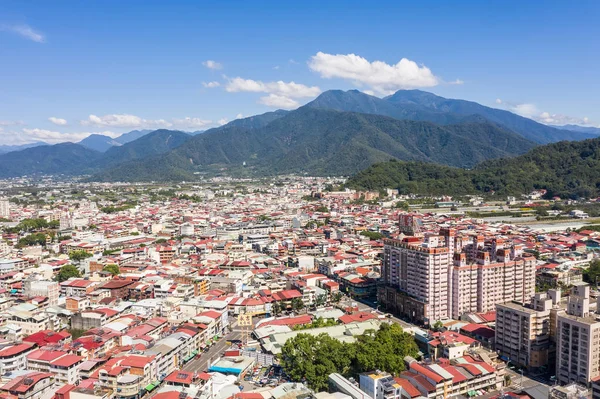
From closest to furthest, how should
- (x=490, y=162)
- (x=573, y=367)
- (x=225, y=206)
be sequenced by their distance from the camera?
(x=573, y=367), (x=225, y=206), (x=490, y=162)

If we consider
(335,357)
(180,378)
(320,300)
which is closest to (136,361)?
(180,378)

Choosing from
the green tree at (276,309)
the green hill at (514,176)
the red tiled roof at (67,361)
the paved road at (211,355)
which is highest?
the green hill at (514,176)

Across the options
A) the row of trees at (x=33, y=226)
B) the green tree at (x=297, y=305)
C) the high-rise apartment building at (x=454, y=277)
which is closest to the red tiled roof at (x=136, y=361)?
the green tree at (x=297, y=305)

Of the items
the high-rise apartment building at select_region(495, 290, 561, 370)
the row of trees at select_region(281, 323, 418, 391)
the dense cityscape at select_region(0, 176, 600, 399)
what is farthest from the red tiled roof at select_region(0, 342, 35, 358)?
the high-rise apartment building at select_region(495, 290, 561, 370)

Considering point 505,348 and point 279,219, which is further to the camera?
point 279,219

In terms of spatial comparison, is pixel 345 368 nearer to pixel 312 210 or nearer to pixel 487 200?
pixel 312 210

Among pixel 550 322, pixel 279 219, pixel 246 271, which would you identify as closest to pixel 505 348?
pixel 550 322

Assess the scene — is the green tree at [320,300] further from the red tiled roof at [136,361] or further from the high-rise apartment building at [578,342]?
the high-rise apartment building at [578,342]
